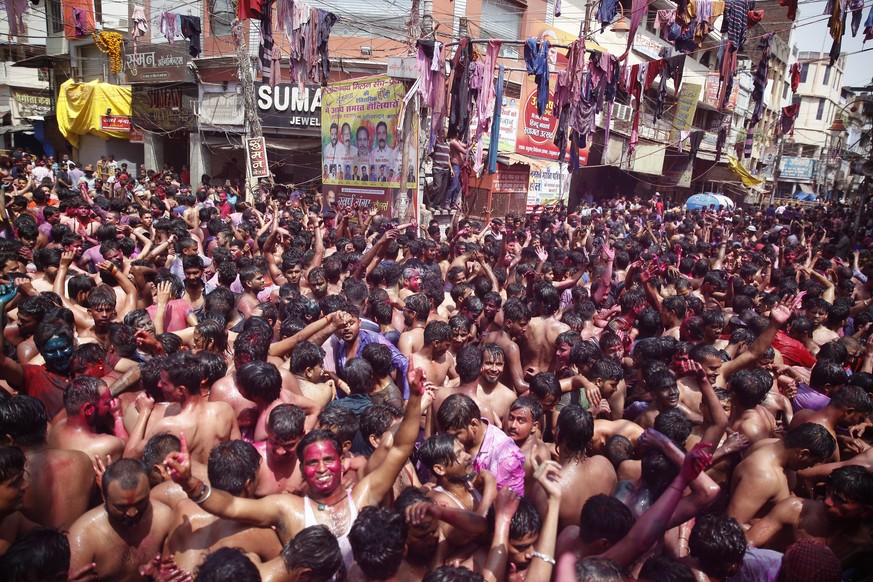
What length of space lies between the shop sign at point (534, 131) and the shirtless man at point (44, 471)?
1713cm

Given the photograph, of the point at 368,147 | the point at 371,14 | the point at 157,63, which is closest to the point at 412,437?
the point at 368,147

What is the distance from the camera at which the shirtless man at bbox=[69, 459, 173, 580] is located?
2.12m

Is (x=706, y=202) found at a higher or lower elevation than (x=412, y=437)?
higher

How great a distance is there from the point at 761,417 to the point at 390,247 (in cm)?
449

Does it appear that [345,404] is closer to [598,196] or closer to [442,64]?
[442,64]

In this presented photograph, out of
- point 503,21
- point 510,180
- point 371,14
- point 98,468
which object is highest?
point 503,21

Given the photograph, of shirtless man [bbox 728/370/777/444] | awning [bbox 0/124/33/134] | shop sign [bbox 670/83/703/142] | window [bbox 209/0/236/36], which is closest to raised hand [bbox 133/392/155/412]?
shirtless man [bbox 728/370/777/444]

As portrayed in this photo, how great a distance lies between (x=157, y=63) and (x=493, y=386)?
19402 millimetres

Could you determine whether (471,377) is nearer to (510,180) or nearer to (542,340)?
(542,340)

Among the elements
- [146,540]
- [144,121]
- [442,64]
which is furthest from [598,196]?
[146,540]

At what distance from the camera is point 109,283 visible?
211 inches

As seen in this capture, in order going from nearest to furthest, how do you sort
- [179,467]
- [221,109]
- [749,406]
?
[179,467] → [749,406] → [221,109]

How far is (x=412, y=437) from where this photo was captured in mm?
2510

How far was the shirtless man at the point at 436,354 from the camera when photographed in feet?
13.3
